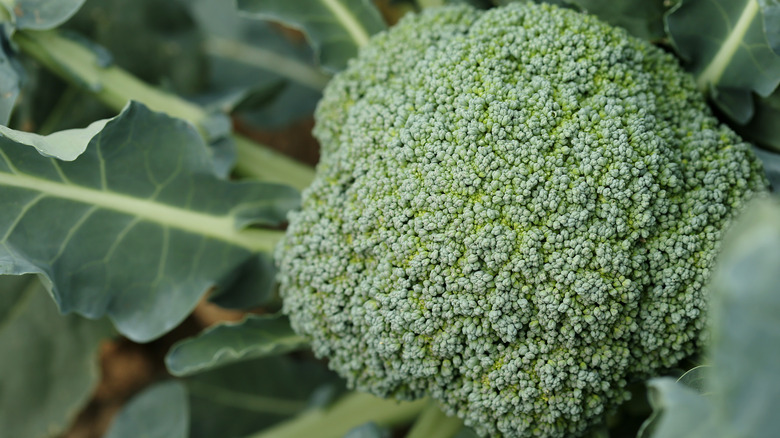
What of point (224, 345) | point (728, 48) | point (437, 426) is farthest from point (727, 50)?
point (224, 345)

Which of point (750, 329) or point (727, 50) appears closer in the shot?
point (750, 329)

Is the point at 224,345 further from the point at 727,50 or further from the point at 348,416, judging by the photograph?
the point at 727,50

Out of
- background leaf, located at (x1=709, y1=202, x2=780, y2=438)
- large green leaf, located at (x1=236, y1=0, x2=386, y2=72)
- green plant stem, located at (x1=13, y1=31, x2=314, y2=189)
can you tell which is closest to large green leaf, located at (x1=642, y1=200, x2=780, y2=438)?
background leaf, located at (x1=709, y1=202, x2=780, y2=438)

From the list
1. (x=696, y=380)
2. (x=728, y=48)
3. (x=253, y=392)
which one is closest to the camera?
(x=696, y=380)

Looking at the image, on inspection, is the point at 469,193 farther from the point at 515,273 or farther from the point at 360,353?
the point at 360,353

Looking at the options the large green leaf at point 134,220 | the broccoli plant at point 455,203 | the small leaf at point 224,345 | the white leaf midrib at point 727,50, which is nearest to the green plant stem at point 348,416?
the broccoli plant at point 455,203

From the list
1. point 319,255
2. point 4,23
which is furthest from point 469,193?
point 4,23

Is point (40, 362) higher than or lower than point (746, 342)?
lower
